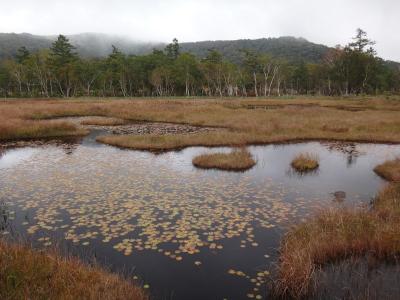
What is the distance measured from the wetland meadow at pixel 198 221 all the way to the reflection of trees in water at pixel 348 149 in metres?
0.25

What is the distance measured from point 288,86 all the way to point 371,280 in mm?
153961

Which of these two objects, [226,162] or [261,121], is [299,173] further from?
[261,121]

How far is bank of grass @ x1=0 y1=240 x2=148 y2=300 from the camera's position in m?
7.21

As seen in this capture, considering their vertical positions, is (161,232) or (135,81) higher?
(135,81)

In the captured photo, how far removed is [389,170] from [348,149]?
796 cm

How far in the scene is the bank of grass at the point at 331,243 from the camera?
330 inches

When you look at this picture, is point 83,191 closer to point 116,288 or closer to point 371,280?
point 116,288

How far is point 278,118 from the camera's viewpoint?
41594 mm

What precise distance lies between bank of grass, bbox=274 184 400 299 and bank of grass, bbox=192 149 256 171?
358 inches

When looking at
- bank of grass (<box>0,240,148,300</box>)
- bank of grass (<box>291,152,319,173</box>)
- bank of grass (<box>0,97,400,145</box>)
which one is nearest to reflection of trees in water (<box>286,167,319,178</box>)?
bank of grass (<box>291,152,319,173</box>)

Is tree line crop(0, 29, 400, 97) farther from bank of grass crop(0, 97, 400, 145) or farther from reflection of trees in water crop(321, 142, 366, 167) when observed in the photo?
reflection of trees in water crop(321, 142, 366, 167)

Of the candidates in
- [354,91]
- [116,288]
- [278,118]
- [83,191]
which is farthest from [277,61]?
[116,288]

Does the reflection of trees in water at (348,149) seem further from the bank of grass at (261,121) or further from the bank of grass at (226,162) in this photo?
the bank of grass at (226,162)

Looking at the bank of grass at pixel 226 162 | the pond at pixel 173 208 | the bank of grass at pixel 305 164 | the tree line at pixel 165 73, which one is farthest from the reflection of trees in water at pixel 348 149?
the tree line at pixel 165 73
